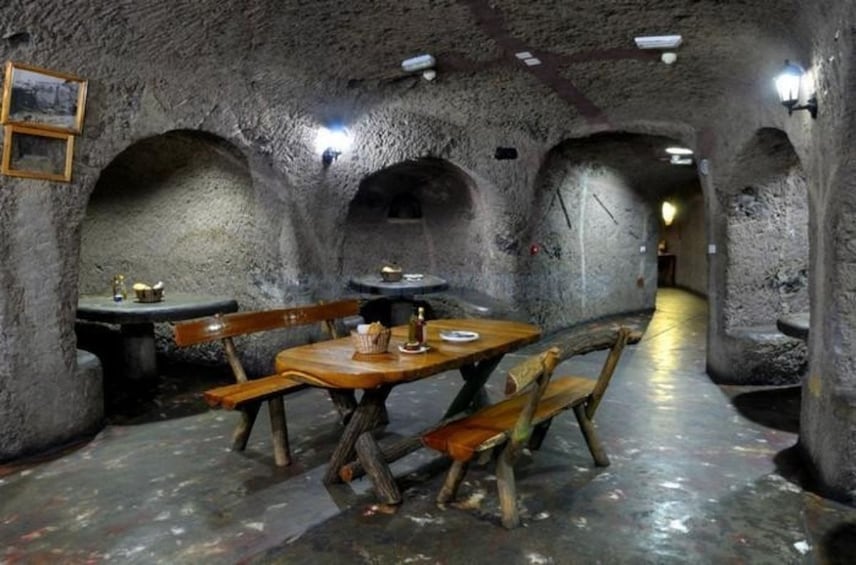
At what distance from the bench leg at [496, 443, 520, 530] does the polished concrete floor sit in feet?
0.20

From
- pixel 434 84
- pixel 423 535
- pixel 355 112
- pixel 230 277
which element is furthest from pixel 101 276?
pixel 423 535

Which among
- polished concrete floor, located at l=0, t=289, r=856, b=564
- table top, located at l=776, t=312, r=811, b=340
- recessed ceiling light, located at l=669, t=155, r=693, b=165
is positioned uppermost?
recessed ceiling light, located at l=669, t=155, r=693, b=165

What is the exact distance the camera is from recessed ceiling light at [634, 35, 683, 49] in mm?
4656

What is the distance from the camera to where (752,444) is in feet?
13.6

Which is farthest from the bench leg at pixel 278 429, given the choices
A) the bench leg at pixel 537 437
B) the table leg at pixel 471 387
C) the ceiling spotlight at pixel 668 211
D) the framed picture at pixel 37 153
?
the ceiling spotlight at pixel 668 211

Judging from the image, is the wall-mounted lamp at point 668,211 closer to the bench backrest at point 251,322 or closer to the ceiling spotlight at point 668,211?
the ceiling spotlight at point 668,211

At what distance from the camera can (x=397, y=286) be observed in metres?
6.31

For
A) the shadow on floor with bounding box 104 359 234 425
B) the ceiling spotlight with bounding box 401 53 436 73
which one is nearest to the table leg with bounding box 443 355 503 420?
the shadow on floor with bounding box 104 359 234 425

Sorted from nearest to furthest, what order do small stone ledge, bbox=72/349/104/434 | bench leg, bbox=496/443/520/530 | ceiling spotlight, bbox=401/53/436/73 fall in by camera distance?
bench leg, bbox=496/443/520/530 → small stone ledge, bbox=72/349/104/434 → ceiling spotlight, bbox=401/53/436/73

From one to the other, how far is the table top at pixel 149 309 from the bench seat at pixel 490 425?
8.68ft

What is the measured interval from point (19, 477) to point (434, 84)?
15.6 ft

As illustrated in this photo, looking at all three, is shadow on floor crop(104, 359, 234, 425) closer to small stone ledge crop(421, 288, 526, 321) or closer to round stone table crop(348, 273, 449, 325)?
round stone table crop(348, 273, 449, 325)

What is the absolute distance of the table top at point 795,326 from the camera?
4352 mm

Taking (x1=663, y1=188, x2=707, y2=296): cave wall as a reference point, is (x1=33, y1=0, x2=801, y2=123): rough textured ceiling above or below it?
above
